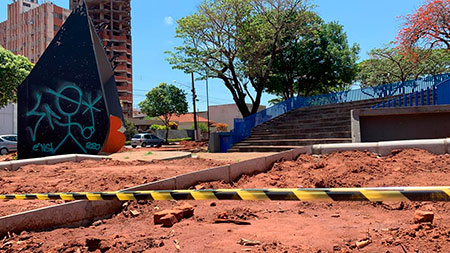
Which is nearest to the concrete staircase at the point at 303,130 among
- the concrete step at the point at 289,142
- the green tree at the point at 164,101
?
the concrete step at the point at 289,142

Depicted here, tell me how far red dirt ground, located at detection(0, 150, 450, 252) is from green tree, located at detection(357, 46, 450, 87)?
2465 cm

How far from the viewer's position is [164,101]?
37.7 m

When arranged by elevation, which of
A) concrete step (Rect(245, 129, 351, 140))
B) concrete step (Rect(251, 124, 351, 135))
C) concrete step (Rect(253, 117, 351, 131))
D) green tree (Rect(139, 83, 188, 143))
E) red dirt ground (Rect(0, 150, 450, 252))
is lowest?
red dirt ground (Rect(0, 150, 450, 252))

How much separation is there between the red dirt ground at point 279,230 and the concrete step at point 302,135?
22.4 ft

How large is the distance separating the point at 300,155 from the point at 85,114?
335 inches

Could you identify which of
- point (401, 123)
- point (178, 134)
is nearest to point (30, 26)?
point (178, 134)

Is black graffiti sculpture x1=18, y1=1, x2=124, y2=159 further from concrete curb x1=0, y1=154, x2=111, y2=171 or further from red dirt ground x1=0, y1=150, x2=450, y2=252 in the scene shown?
red dirt ground x1=0, y1=150, x2=450, y2=252

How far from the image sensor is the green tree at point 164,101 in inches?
1489

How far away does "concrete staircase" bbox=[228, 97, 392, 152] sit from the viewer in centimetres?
1327

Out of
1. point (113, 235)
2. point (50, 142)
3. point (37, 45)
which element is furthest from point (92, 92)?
point (37, 45)

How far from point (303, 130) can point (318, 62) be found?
13.0 metres

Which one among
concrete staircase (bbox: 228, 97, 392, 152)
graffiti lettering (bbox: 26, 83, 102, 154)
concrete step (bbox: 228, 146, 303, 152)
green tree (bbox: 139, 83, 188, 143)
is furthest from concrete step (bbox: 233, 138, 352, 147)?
green tree (bbox: 139, 83, 188, 143)

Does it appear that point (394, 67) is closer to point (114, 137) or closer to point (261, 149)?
point (261, 149)

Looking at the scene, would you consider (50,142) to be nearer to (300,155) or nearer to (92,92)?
(92,92)
